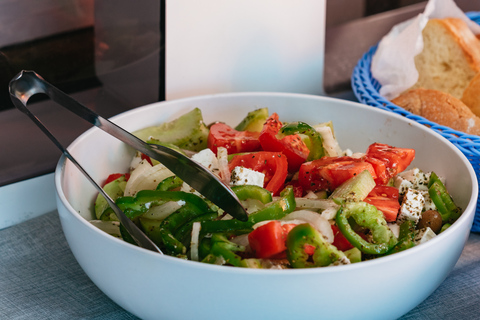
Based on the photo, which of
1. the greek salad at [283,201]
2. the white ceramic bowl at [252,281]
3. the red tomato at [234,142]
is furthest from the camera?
the red tomato at [234,142]

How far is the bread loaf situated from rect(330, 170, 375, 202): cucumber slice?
0.71 m

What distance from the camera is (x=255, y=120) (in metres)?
1.26

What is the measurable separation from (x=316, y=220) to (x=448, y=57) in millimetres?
935

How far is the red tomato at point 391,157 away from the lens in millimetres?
1091

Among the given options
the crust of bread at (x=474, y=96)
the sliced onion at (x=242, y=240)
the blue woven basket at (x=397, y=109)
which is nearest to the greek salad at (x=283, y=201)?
the sliced onion at (x=242, y=240)

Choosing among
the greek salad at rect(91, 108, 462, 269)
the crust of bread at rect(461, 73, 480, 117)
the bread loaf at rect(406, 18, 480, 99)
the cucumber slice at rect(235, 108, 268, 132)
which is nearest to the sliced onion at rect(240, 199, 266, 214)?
the greek salad at rect(91, 108, 462, 269)

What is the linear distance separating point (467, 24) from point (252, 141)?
96 cm

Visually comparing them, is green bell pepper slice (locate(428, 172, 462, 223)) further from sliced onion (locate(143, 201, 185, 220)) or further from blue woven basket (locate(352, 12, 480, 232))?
sliced onion (locate(143, 201, 185, 220))

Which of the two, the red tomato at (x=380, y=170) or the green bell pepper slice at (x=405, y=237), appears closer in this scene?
the green bell pepper slice at (x=405, y=237)

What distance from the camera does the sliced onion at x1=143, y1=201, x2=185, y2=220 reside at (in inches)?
37.8

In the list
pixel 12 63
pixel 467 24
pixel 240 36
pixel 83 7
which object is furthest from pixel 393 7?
pixel 12 63

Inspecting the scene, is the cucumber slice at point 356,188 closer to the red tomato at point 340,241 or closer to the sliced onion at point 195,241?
the red tomato at point 340,241

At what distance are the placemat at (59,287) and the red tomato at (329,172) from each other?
0.26 meters

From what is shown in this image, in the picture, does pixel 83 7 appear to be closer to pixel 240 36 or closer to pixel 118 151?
pixel 118 151
